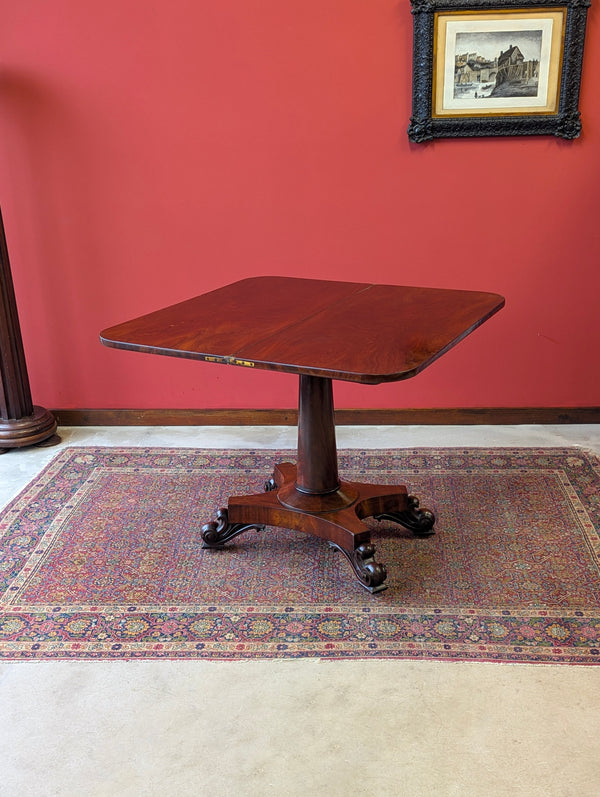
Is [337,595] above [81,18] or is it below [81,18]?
below

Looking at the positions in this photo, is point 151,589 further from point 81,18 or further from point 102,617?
point 81,18

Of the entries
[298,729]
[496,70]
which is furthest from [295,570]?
[496,70]

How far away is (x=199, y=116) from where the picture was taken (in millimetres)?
3602

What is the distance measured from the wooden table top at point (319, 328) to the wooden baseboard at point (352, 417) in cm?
109

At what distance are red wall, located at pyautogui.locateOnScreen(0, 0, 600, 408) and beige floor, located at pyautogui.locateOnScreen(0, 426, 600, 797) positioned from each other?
6.21ft

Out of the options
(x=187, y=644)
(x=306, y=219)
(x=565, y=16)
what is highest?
(x=565, y=16)

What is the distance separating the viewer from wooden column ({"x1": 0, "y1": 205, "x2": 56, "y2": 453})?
3.61m

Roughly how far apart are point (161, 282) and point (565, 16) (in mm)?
2034

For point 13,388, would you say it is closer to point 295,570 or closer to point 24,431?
point 24,431

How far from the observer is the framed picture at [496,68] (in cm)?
337

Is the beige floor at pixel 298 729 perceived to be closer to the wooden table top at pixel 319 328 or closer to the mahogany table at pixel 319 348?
the mahogany table at pixel 319 348

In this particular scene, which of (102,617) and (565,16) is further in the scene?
(565,16)

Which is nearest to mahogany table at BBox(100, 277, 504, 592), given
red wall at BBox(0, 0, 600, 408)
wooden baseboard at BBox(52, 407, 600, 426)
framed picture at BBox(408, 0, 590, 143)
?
red wall at BBox(0, 0, 600, 408)

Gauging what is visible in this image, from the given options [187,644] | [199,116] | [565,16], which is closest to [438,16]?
[565,16]
